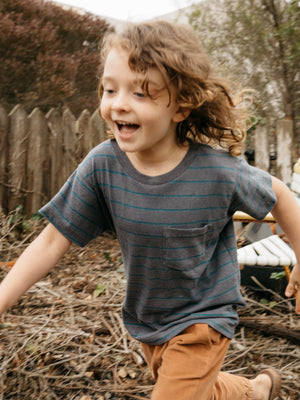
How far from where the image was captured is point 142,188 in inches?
65.2

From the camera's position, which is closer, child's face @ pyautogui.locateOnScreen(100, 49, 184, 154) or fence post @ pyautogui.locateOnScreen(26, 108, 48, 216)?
child's face @ pyautogui.locateOnScreen(100, 49, 184, 154)

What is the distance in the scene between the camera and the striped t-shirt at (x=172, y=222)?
5.43 ft

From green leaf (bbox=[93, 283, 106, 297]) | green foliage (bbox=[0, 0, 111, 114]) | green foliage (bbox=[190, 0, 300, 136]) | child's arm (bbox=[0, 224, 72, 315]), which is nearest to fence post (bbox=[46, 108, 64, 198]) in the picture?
green foliage (bbox=[0, 0, 111, 114])

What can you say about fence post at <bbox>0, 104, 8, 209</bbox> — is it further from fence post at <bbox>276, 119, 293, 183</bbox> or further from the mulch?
fence post at <bbox>276, 119, 293, 183</bbox>

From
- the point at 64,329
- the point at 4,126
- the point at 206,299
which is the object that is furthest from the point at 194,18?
the point at 206,299

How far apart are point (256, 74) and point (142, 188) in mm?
5284

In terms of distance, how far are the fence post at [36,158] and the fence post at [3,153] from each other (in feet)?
0.74

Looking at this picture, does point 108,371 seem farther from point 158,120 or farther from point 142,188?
point 158,120

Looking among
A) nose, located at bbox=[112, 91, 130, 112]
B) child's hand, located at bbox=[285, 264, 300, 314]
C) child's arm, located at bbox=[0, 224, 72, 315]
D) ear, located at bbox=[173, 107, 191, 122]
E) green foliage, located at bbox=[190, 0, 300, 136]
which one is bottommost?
child's hand, located at bbox=[285, 264, 300, 314]

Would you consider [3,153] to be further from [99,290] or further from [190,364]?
[190,364]

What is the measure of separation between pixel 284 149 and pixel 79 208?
410cm

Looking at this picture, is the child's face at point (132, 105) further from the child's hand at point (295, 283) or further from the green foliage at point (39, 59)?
the green foliage at point (39, 59)

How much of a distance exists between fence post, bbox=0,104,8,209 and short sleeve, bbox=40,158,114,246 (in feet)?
9.49

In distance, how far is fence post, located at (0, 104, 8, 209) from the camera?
4430 millimetres
